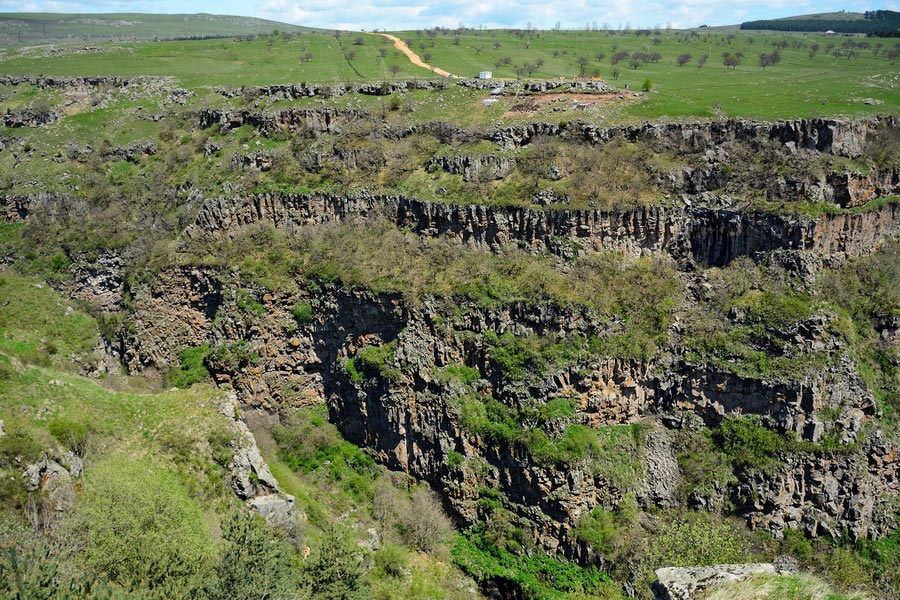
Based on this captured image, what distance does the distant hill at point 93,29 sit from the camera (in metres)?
151

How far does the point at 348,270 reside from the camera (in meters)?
48.1

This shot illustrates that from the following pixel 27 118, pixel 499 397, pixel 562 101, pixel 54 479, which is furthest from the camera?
pixel 27 118

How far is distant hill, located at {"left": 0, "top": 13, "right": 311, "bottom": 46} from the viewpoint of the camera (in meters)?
151

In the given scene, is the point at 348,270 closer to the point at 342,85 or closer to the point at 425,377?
the point at 425,377

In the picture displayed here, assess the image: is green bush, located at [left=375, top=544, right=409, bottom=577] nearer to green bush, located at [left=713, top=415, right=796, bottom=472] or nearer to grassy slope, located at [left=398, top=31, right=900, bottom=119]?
green bush, located at [left=713, top=415, right=796, bottom=472]

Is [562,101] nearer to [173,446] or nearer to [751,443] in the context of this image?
[751,443]

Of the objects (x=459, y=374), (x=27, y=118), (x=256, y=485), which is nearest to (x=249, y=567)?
(x=256, y=485)

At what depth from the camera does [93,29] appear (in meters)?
173

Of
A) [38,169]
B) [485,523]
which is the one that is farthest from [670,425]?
[38,169]

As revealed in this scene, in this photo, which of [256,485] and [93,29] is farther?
[93,29]

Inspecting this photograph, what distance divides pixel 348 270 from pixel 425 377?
34.4 feet

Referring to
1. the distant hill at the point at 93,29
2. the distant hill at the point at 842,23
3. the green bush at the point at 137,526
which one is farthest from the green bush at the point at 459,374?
the distant hill at the point at 93,29

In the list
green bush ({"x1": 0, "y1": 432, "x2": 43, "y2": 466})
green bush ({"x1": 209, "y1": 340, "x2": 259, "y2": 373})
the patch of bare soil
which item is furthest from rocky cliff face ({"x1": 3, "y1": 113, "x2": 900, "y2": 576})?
green bush ({"x1": 0, "y1": 432, "x2": 43, "y2": 466})

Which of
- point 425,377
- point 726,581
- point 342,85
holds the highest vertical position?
point 342,85
